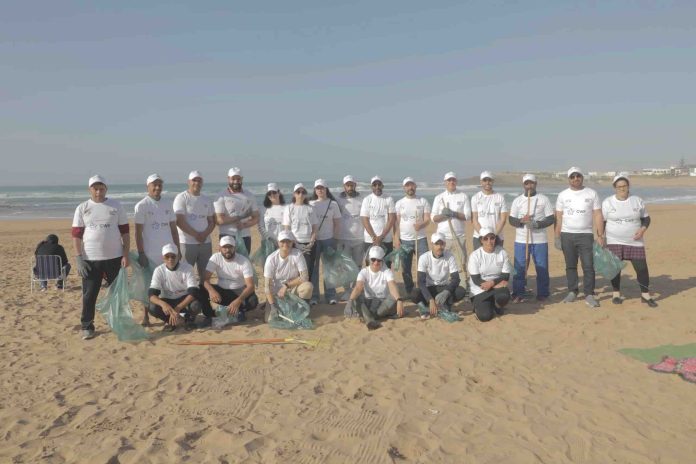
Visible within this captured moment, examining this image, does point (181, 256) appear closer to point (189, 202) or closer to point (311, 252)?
point (189, 202)

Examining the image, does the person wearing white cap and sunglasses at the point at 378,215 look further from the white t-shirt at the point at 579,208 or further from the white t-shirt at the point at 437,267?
the white t-shirt at the point at 579,208

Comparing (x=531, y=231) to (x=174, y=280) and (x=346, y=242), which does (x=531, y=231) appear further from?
(x=174, y=280)

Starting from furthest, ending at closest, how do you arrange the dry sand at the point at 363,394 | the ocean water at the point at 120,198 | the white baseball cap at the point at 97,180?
the ocean water at the point at 120,198
the white baseball cap at the point at 97,180
the dry sand at the point at 363,394

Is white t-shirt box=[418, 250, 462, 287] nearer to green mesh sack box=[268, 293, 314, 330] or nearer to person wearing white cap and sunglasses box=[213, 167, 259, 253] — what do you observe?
green mesh sack box=[268, 293, 314, 330]

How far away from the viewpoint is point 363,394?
13.2ft

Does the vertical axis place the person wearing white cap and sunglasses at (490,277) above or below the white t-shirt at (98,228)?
below

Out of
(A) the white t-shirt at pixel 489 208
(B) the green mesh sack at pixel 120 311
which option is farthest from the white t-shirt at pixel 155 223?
(A) the white t-shirt at pixel 489 208

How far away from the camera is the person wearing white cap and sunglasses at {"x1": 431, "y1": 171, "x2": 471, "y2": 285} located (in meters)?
6.79

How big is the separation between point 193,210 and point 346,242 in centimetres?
207

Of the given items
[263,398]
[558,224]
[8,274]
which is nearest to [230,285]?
[263,398]

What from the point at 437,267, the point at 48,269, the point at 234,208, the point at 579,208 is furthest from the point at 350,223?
the point at 48,269

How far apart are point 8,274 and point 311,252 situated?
267 inches

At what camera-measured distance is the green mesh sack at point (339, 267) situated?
6730 mm

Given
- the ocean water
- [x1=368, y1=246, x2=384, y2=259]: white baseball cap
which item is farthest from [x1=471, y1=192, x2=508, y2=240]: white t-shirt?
the ocean water
